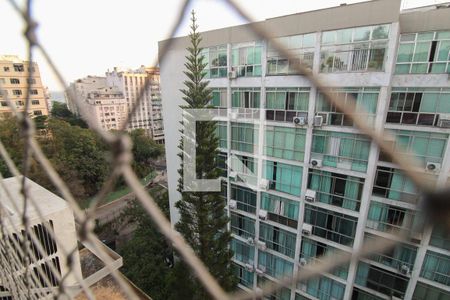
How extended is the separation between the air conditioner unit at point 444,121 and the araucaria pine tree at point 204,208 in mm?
3888

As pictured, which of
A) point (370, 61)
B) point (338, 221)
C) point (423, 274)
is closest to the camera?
point (370, 61)

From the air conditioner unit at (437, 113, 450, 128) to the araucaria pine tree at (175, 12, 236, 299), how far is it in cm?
389

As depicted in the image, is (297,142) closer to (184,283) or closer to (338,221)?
(338,221)

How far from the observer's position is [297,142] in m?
5.00

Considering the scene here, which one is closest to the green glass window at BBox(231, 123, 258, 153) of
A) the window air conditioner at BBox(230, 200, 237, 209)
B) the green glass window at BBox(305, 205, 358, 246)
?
the window air conditioner at BBox(230, 200, 237, 209)

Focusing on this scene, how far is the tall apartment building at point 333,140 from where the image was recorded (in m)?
3.83

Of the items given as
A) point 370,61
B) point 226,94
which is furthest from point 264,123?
point 370,61

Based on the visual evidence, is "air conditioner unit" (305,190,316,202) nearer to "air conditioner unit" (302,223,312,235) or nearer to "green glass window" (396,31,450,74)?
"air conditioner unit" (302,223,312,235)

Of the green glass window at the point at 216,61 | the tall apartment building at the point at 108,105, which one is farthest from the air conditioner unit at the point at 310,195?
the tall apartment building at the point at 108,105

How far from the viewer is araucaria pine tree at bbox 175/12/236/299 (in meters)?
5.42

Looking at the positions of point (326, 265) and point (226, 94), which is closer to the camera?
point (326, 265)

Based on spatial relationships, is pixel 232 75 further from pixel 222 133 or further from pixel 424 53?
pixel 424 53

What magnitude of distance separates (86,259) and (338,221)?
216 inches

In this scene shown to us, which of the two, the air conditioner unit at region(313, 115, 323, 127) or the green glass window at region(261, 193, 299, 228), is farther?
the green glass window at region(261, 193, 299, 228)
